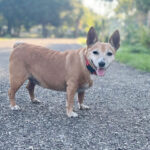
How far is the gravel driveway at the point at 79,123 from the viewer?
3.25 meters

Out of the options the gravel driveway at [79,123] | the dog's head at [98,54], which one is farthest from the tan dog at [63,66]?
the gravel driveway at [79,123]

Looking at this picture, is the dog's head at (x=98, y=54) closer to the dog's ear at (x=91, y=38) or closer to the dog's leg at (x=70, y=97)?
the dog's ear at (x=91, y=38)

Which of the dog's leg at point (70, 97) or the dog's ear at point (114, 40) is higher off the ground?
the dog's ear at point (114, 40)

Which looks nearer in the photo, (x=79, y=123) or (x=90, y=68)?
(x=79, y=123)

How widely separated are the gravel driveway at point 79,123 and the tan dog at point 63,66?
1.21 feet

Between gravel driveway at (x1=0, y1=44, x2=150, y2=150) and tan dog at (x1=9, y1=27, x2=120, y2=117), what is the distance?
37cm

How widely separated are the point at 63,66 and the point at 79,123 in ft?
3.41

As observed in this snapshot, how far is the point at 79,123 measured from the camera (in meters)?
4.00

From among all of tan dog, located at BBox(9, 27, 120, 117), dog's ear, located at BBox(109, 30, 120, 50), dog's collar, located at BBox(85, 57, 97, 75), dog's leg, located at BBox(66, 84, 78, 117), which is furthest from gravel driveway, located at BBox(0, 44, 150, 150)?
dog's ear, located at BBox(109, 30, 120, 50)

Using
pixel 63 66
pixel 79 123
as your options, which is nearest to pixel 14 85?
pixel 63 66

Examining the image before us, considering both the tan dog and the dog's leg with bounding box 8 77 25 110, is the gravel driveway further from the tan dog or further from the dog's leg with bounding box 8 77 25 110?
the tan dog

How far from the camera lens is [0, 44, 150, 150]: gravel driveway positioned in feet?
10.7

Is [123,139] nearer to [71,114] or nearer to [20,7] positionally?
[71,114]

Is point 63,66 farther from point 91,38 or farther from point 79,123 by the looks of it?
point 79,123
